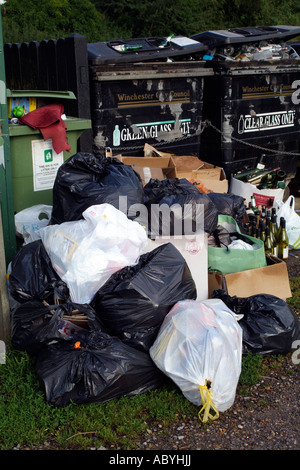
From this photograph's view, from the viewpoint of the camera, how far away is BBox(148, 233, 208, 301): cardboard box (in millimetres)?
3403

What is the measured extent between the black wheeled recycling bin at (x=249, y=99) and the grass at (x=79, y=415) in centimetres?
331

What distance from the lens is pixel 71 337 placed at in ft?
8.94

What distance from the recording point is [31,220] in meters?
3.86

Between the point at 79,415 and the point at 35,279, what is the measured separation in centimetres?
82

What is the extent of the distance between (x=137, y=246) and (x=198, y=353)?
783 millimetres

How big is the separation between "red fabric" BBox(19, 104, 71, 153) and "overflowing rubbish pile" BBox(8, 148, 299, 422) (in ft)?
2.03

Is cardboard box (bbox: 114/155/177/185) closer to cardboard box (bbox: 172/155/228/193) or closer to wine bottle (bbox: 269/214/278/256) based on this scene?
cardboard box (bbox: 172/155/228/193)

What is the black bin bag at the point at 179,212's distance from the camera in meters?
3.44

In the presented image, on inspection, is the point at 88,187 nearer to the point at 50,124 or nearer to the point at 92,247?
the point at 92,247

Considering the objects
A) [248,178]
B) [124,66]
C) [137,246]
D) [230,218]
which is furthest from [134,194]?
[248,178]

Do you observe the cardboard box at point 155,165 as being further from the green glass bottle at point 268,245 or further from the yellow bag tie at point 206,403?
the yellow bag tie at point 206,403

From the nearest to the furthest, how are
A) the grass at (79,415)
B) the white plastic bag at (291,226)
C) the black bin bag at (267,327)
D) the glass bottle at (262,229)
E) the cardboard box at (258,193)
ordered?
1. the grass at (79,415)
2. the black bin bag at (267,327)
3. the glass bottle at (262,229)
4. the white plastic bag at (291,226)
5. the cardboard box at (258,193)


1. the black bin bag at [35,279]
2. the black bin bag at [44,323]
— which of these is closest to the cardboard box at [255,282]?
the black bin bag at [44,323]
